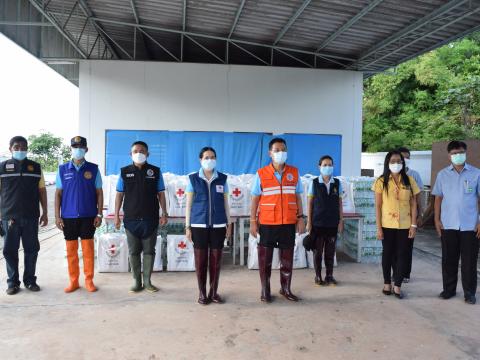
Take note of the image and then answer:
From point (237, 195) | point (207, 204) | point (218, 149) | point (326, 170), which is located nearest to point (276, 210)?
point (207, 204)

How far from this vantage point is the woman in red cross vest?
3658 millimetres

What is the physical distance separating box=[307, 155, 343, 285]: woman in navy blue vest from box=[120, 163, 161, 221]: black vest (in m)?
1.65

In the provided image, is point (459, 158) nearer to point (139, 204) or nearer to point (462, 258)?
point (462, 258)

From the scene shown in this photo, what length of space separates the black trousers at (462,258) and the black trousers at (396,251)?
42 centimetres

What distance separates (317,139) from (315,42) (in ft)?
7.24

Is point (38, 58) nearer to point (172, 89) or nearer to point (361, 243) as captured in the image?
point (172, 89)

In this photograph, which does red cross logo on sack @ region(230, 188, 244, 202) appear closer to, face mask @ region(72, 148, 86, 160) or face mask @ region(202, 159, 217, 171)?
face mask @ region(202, 159, 217, 171)

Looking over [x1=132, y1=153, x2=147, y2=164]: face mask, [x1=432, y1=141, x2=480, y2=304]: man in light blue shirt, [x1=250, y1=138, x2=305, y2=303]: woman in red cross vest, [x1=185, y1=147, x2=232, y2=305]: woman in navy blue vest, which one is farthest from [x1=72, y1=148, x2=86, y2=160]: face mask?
[x1=432, y1=141, x2=480, y2=304]: man in light blue shirt

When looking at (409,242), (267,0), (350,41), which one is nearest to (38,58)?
(267,0)

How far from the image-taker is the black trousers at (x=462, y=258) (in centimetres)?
382

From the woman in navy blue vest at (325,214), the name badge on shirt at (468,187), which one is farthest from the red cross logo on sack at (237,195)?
the name badge on shirt at (468,187)

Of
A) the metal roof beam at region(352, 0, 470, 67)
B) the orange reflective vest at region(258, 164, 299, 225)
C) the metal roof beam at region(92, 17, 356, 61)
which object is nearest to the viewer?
the orange reflective vest at region(258, 164, 299, 225)

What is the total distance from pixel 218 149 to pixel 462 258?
20.0ft

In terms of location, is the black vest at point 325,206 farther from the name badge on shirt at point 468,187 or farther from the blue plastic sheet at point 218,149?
the blue plastic sheet at point 218,149
